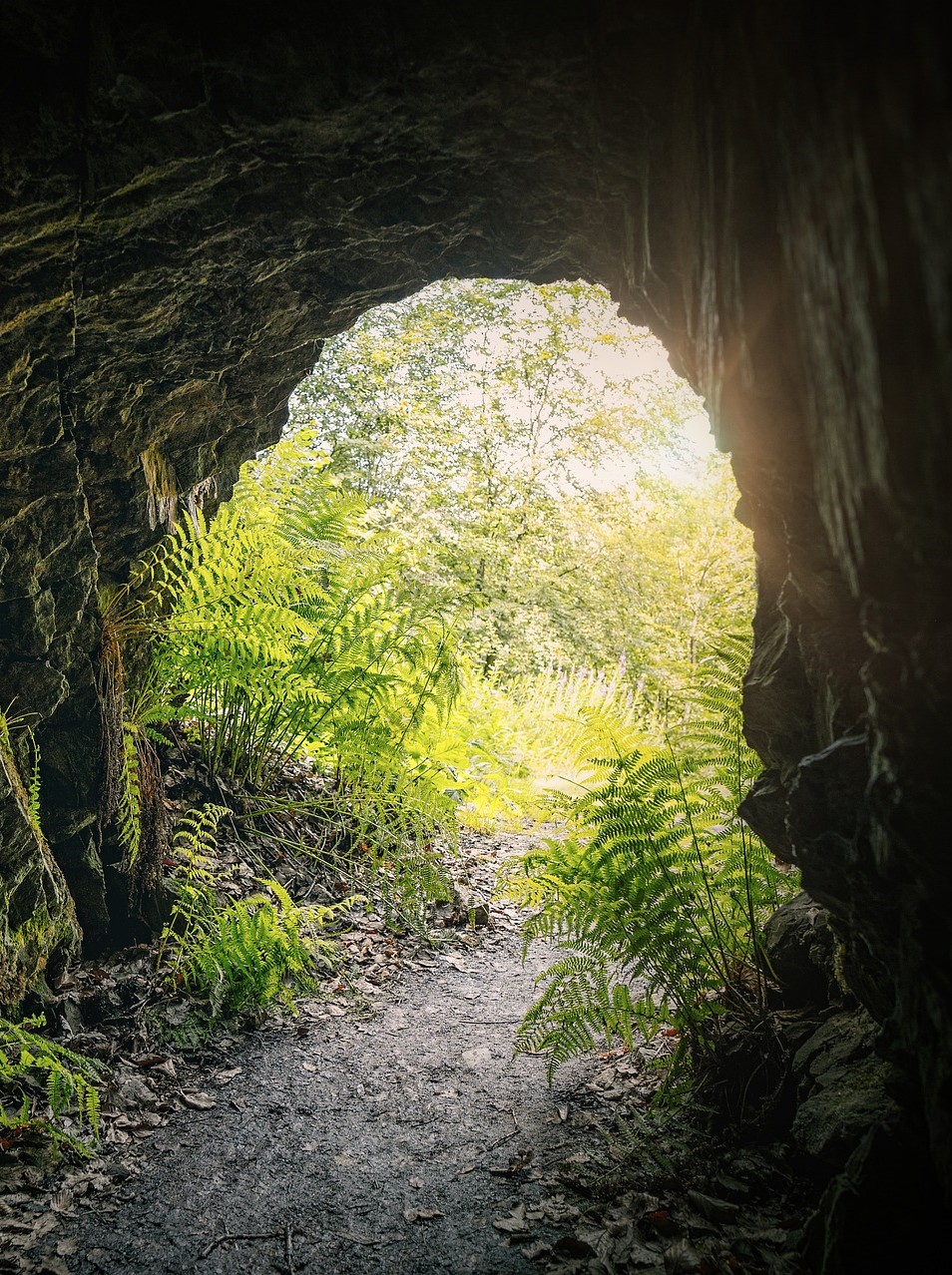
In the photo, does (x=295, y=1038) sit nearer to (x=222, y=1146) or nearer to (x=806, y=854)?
(x=222, y=1146)

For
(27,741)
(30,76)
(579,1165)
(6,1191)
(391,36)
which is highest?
(391,36)

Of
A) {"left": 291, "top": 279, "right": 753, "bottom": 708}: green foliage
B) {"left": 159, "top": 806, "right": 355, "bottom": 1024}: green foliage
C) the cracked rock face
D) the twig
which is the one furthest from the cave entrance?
{"left": 291, "top": 279, "right": 753, "bottom": 708}: green foliage

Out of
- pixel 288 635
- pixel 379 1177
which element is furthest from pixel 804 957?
pixel 288 635

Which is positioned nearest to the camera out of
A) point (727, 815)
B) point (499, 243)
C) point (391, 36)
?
point (391, 36)

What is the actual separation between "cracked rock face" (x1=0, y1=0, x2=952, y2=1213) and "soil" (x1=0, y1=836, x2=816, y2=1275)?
693mm

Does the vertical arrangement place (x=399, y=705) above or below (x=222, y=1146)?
above

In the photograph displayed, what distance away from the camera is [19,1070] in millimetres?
2207

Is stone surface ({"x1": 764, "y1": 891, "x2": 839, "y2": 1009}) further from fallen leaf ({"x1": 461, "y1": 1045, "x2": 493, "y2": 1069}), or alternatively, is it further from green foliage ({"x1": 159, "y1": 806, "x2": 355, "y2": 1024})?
green foliage ({"x1": 159, "y1": 806, "x2": 355, "y2": 1024})

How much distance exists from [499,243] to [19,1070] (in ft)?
9.50

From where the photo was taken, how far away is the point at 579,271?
8.09 ft

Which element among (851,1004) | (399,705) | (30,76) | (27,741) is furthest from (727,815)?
(30,76)

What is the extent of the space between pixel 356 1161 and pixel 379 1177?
120mm

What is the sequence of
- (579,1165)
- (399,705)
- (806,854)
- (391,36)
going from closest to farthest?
(391,36) < (806,854) < (579,1165) < (399,705)

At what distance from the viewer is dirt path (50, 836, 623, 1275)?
6.23ft
